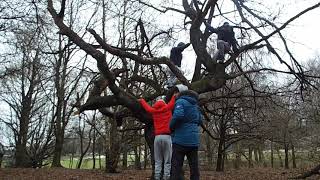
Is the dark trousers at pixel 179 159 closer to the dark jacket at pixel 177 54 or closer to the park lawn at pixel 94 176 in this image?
the dark jacket at pixel 177 54

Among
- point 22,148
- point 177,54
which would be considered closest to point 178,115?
point 177,54

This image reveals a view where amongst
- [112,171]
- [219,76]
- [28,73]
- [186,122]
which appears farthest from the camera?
[28,73]

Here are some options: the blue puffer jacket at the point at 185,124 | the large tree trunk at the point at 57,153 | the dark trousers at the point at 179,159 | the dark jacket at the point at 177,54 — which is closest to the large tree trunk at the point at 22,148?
the large tree trunk at the point at 57,153

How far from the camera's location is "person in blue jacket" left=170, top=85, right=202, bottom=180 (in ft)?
19.3

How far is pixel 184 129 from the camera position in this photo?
233 inches

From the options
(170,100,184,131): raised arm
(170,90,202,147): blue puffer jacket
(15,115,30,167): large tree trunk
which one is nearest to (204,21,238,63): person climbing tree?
(170,90,202,147): blue puffer jacket

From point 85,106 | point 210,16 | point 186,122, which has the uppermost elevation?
point 210,16

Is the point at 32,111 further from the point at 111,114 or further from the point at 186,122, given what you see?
the point at 186,122

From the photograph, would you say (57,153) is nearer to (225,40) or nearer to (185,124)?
(225,40)

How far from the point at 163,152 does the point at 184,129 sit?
1.35 metres

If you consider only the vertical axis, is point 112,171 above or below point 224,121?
below

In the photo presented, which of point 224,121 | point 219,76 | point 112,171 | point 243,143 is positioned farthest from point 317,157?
point 219,76

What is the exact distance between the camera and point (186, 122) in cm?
593

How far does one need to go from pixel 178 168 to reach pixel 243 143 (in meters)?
23.1
